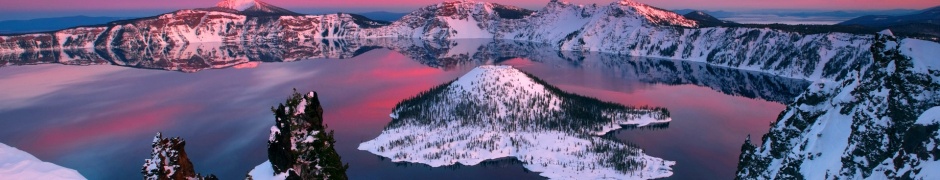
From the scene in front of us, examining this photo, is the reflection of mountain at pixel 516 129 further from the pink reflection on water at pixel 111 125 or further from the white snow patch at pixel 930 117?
the white snow patch at pixel 930 117

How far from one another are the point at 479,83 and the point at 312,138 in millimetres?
125159

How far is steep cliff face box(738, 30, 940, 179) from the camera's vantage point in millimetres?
29850

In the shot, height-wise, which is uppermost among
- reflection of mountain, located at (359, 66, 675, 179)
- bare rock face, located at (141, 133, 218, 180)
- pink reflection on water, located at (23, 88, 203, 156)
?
bare rock face, located at (141, 133, 218, 180)

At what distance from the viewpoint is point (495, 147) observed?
106688 mm

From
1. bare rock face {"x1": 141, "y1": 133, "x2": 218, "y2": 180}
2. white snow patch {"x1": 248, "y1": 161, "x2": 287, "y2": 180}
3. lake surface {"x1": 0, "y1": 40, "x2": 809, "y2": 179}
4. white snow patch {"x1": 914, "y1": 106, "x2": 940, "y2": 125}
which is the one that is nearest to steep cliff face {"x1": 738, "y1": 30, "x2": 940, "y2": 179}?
white snow patch {"x1": 914, "y1": 106, "x2": 940, "y2": 125}

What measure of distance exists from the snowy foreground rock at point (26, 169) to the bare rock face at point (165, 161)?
15229 mm

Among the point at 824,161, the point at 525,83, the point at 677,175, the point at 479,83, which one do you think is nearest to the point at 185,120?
the point at 479,83

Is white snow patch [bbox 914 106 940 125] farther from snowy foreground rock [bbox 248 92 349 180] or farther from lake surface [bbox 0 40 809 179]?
lake surface [bbox 0 40 809 179]

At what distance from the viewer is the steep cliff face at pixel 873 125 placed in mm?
29850

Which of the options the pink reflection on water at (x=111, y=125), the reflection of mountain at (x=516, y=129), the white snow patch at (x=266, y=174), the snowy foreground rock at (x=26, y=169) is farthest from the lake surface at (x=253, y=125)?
the white snow patch at (x=266, y=174)

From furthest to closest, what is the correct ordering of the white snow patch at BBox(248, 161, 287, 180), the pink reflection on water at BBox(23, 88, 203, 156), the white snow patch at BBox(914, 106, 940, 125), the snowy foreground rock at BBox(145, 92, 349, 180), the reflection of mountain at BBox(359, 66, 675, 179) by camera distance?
1. the pink reflection on water at BBox(23, 88, 203, 156)
2. the reflection of mountain at BBox(359, 66, 675, 179)
3. the white snow patch at BBox(914, 106, 940, 125)
4. the white snow patch at BBox(248, 161, 287, 180)
5. the snowy foreground rock at BBox(145, 92, 349, 180)

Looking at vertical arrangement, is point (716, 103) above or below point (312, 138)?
below

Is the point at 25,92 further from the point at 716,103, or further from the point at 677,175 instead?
the point at 716,103

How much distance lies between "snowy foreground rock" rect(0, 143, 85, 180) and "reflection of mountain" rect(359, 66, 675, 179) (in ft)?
215
